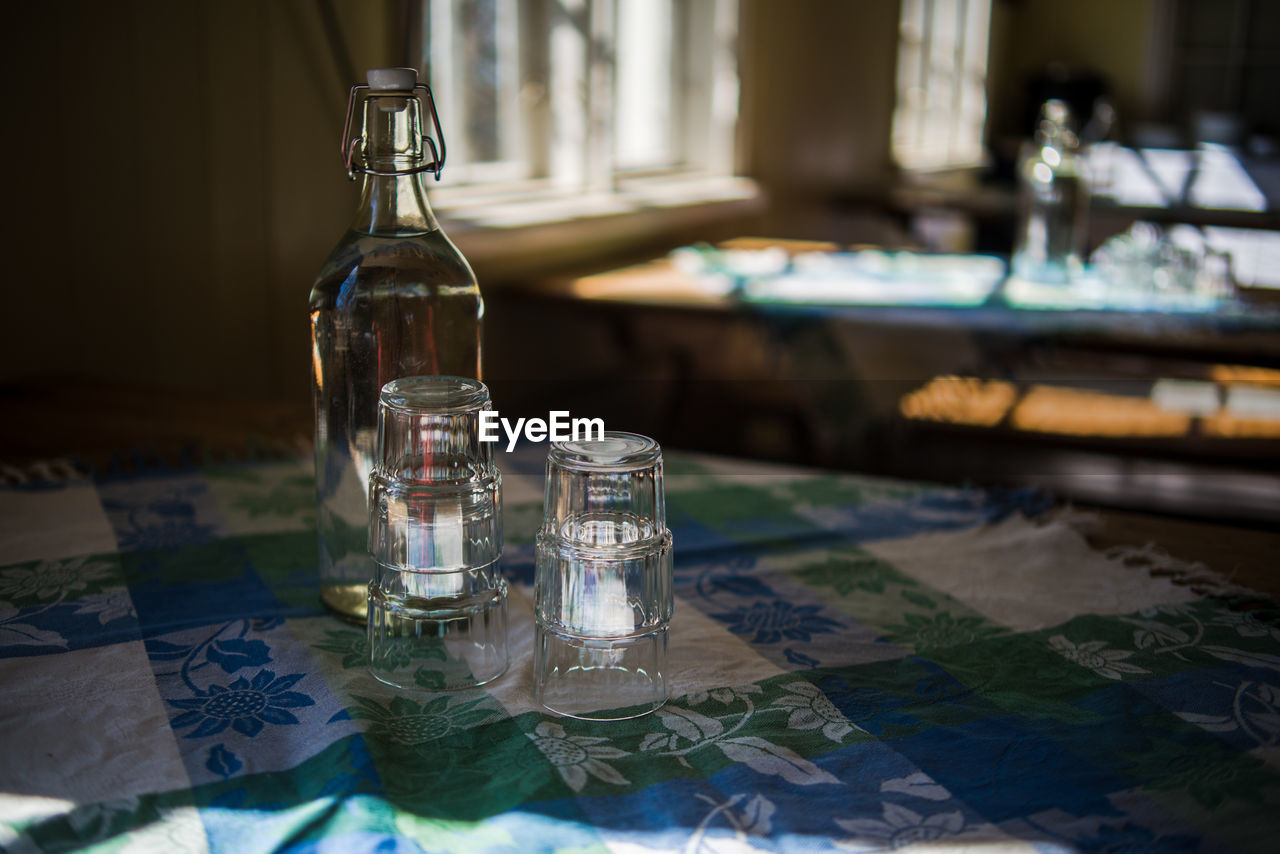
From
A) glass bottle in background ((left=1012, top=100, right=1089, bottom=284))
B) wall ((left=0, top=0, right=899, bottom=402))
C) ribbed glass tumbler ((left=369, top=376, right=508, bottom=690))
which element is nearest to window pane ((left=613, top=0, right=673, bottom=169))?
wall ((left=0, top=0, right=899, bottom=402))

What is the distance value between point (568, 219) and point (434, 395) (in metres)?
2.44

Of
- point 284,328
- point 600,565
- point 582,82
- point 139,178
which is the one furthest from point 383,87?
point 582,82

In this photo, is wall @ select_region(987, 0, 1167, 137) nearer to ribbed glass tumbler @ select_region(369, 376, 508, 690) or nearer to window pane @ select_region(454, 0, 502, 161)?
window pane @ select_region(454, 0, 502, 161)

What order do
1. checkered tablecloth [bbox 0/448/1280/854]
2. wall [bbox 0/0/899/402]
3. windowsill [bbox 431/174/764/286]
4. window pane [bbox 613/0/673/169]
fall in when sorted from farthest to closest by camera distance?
window pane [bbox 613/0/673/169], windowsill [bbox 431/174/764/286], wall [bbox 0/0/899/402], checkered tablecloth [bbox 0/448/1280/854]

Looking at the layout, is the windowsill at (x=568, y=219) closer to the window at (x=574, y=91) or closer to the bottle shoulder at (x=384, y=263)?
the window at (x=574, y=91)

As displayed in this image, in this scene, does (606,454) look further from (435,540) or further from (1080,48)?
(1080,48)

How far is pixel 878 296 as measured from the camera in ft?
7.29

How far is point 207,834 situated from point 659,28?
3.53m

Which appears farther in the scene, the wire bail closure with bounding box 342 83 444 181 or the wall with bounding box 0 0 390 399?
the wall with bounding box 0 0 390 399

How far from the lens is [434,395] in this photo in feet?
2.01

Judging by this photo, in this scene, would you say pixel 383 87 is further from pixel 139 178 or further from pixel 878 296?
pixel 878 296

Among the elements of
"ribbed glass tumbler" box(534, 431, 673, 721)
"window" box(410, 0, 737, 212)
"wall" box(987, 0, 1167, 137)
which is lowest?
"ribbed glass tumbler" box(534, 431, 673, 721)

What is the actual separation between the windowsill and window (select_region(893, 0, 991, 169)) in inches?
83.5

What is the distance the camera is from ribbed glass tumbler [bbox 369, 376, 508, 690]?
61 centimetres
